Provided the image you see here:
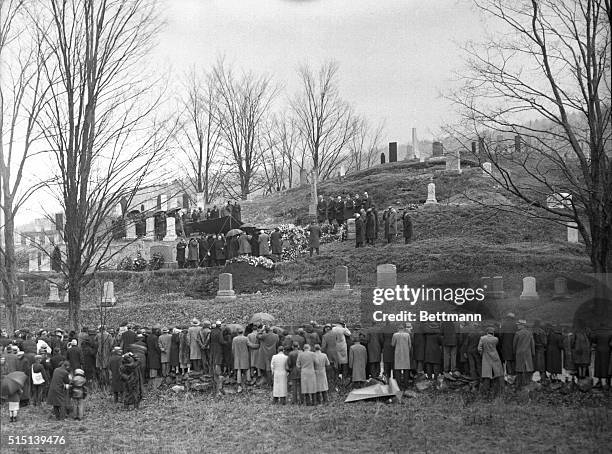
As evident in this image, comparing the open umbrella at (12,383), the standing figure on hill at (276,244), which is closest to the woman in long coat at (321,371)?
the open umbrella at (12,383)

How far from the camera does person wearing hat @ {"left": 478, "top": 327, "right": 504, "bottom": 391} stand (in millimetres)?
10797

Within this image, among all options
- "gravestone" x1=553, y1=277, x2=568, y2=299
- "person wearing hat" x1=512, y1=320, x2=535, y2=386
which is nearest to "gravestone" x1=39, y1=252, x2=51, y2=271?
"gravestone" x1=553, y1=277, x2=568, y2=299

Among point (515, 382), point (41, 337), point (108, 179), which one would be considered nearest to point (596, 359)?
point (515, 382)

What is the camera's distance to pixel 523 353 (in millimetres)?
10852

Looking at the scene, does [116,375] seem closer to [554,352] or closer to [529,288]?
[554,352]

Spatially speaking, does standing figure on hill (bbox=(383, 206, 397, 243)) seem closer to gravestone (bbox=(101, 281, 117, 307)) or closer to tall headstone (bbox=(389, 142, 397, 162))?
gravestone (bbox=(101, 281, 117, 307))

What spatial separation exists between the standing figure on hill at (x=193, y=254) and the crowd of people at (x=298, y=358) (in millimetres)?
8277

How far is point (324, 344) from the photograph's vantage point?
463 inches

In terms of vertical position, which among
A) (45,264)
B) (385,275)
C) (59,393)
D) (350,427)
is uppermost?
(45,264)

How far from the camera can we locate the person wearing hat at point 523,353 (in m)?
10.8

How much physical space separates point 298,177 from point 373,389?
2472cm

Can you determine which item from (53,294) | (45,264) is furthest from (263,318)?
(45,264)

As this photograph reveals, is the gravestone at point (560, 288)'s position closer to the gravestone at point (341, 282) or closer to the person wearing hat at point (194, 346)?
the gravestone at point (341, 282)

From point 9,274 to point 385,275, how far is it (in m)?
8.42
